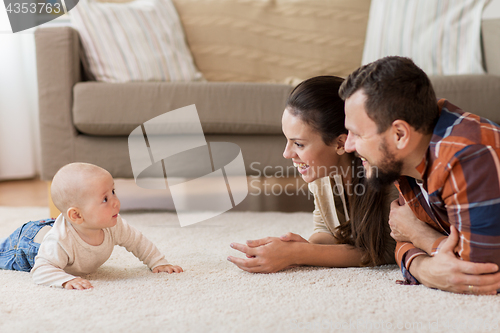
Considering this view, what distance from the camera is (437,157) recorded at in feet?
2.66

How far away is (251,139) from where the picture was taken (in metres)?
1.75

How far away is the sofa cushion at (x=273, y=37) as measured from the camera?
7.40 ft

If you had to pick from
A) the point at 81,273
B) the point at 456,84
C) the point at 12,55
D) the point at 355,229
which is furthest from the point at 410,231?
the point at 12,55

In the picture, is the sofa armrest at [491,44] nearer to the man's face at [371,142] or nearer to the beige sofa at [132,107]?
the beige sofa at [132,107]

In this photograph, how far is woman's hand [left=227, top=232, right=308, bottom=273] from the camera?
41.5 inches

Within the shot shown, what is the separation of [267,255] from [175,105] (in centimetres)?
86

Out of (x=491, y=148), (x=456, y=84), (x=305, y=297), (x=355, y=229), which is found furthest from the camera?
(x=456, y=84)

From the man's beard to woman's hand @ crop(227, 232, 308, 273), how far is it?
282 mm

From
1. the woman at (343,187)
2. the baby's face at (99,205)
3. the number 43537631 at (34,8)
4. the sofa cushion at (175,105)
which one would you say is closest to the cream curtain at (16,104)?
the number 43537631 at (34,8)

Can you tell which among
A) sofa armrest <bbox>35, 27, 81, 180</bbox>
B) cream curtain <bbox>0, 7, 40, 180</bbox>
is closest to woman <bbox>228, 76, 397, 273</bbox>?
sofa armrest <bbox>35, 27, 81, 180</bbox>

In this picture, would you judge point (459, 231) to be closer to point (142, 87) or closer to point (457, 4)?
point (142, 87)

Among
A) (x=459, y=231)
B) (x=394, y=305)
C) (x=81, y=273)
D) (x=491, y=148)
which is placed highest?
(x=491, y=148)

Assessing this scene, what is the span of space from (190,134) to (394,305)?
1.09 meters

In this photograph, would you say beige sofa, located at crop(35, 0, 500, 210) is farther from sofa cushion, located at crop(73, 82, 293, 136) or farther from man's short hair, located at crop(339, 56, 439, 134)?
man's short hair, located at crop(339, 56, 439, 134)
